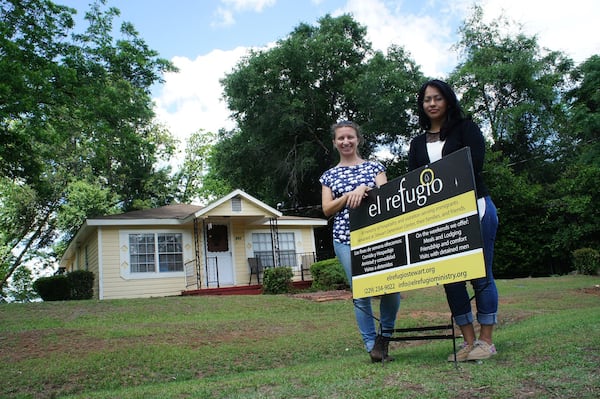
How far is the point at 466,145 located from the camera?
3.61 meters

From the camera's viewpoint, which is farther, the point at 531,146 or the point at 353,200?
the point at 531,146

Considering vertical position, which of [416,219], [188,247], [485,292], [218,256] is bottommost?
[485,292]

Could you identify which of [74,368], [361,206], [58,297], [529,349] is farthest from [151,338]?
[58,297]

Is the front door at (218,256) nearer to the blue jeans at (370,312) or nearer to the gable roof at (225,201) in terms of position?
the gable roof at (225,201)

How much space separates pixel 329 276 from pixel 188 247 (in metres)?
5.61

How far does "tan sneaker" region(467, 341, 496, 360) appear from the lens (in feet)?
11.3

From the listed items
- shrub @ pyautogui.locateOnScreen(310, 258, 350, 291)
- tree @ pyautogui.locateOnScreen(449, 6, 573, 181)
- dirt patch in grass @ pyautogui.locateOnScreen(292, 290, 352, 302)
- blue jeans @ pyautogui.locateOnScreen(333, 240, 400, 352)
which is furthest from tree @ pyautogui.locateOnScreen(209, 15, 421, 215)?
blue jeans @ pyautogui.locateOnScreen(333, 240, 400, 352)

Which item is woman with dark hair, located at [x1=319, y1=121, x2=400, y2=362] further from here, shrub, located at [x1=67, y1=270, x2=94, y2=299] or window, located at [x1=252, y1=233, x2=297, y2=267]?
window, located at [x1=252, y1=233, x2=297, y2=267]

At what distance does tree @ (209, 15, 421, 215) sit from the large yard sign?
22423mm

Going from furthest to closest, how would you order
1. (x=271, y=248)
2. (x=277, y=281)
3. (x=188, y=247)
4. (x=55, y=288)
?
1. (x=271, y=248)
2. (x=188, y=247)
3. (x=55, y=288)
4. (x=277, y=281)

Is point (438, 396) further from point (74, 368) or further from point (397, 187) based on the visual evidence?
point (74, 368)

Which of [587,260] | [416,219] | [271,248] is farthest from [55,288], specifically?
[587,260]

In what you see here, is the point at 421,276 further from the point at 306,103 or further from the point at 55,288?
the point at 306,103

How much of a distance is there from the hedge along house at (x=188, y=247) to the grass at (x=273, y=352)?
188 inches
